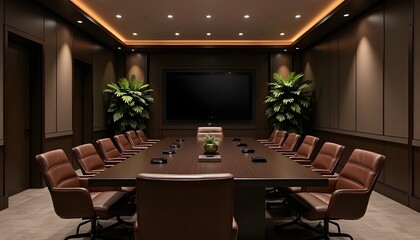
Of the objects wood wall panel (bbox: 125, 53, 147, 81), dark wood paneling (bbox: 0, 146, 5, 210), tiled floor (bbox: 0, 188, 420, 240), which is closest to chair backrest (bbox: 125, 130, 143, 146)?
tiled floor (bbox: 0, 188, 420, 240)

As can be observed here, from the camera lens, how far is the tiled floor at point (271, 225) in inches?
135

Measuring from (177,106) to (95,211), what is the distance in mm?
6922

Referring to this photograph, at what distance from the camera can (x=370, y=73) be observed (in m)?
5.57

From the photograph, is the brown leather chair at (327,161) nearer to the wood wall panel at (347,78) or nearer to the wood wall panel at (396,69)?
the wood wall panel at (396,69)

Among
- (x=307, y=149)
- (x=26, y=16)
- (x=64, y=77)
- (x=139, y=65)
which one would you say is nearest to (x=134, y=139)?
(x=64, y=77)

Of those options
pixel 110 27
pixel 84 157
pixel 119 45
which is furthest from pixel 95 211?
pixel 119 45

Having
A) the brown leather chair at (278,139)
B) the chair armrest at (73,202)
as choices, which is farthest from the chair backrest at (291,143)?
the chair armrest at (73,202)

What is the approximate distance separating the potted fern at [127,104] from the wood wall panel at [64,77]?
72.5 inches

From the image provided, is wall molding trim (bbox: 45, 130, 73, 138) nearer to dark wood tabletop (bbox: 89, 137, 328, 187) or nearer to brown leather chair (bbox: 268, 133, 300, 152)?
dark wood tabletop (bbox: 89, 137, 328, 187)

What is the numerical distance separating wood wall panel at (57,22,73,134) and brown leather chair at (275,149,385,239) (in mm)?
4771

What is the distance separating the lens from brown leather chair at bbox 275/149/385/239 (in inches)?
102

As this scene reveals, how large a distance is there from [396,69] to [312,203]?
2.97 meters

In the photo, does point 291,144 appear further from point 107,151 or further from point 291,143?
point 107,151

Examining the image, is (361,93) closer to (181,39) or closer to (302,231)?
(302,231)
